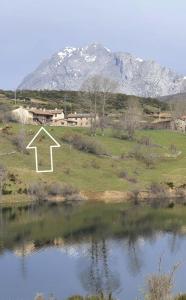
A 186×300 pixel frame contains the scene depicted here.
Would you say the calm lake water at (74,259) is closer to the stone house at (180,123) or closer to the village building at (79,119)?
the village building at (79,119)

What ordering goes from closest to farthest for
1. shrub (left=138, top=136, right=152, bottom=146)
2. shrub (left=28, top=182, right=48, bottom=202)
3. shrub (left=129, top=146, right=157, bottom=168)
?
shrub (left=28, top=182, right=48, bottom=202) → shrub (left=129, top=146, right=157, bottom=168) → shrub (left=138, top=136, right=152, bottom=146)

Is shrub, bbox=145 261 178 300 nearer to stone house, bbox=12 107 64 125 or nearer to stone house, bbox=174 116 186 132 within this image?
stone house, bbox=12 107 64 125

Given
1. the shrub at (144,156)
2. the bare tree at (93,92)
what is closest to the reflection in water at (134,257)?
the shrub at (144,156)

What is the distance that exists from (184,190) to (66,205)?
25558mm

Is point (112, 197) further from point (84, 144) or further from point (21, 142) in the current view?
point (84, 144)

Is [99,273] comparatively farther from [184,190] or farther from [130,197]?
[184,190]

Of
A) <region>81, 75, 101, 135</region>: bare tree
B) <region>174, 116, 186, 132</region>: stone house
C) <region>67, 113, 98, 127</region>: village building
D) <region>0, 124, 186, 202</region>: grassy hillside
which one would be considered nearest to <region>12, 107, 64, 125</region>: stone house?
<region>67, 113, 98, 127</region>: village building

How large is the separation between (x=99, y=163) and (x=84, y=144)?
9.07m

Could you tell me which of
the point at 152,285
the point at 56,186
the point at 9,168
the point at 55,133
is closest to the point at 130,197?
the point at 56,186

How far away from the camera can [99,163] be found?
111 m

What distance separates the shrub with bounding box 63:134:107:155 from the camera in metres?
118

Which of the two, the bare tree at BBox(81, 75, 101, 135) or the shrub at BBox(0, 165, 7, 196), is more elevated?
the bare tree at BBox(81, 75, 101, 135)

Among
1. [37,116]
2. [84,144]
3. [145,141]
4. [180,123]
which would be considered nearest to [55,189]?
[84,144]

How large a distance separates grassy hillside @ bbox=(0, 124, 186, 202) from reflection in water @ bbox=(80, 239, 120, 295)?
39936 millimetres
